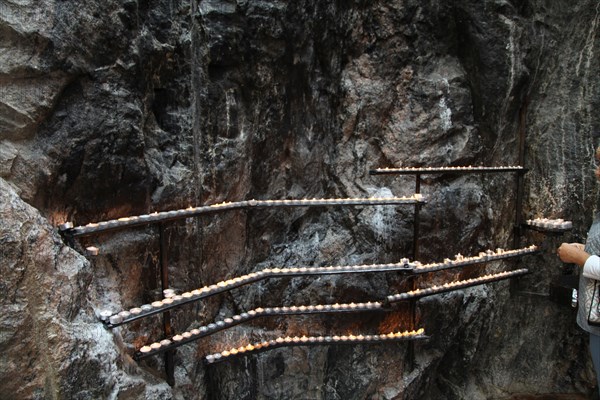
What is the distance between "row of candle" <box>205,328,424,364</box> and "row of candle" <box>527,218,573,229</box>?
5.11 ft

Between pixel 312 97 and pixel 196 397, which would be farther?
pixel 312 97

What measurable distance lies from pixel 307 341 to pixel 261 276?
0.70 meters

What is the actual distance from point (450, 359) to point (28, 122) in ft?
14.1

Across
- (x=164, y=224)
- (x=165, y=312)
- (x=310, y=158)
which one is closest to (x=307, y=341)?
(x=165, y=312)

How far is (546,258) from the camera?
16.6 feet

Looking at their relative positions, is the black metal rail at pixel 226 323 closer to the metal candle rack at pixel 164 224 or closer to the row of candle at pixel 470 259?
the metal candle rack at pixel 164 224

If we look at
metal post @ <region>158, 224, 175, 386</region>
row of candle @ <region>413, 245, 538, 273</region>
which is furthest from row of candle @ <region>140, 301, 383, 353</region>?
row of candle @ <region>413, 245, 538, 273</region>

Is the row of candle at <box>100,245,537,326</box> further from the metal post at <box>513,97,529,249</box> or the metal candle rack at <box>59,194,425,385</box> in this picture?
the metal post at <box>513,97,529,249</box>

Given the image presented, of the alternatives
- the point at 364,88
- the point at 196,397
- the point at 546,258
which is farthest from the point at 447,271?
the point at 196,397

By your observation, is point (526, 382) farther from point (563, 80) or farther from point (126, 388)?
point (126, 388)

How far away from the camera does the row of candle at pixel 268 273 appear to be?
2.93 meters

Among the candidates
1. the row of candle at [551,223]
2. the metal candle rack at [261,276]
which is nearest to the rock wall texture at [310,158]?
the metal candle rack at [261,276]

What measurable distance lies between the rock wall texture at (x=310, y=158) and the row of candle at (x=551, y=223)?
0.28m

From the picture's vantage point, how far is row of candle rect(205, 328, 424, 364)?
12.5ft
